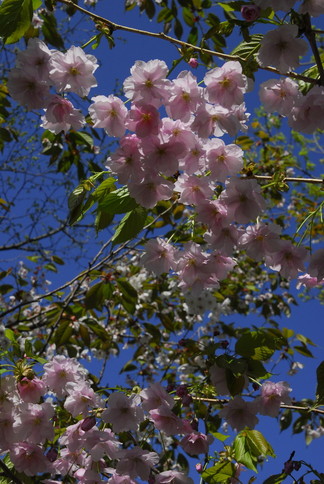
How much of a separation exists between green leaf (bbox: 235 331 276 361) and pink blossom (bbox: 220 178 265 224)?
329 mm

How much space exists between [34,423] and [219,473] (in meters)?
0.56

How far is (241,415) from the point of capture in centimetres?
147

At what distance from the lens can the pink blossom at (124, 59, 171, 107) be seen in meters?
1.13

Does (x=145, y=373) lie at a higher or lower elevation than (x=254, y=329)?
higher

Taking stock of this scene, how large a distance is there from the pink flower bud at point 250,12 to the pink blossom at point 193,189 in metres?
0.40

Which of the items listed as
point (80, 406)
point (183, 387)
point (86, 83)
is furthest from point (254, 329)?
point (86, 83)

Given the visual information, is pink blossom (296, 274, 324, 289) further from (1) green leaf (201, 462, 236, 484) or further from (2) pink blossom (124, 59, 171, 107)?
(2) pink blossom (124, 59, 171, 107)

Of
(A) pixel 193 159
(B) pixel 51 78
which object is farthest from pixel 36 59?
(A) pixel 193 159

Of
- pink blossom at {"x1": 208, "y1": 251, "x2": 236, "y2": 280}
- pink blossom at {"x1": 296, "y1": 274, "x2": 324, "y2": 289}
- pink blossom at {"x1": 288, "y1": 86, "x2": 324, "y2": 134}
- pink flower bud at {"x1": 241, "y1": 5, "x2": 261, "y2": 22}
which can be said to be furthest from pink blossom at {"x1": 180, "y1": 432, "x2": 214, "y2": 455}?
pink flower bud at {"x1": 241, "y1": 5, "x2": 261, "y2": 22}

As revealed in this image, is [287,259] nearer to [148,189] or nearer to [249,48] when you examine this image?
[148,189]

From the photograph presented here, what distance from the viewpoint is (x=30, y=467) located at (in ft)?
4.82

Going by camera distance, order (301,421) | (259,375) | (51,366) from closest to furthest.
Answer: (259,375)
(51,366)
(301,421)

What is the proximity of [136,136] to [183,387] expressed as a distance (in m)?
0.75

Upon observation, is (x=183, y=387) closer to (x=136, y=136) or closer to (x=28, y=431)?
(x=28, y=431)
